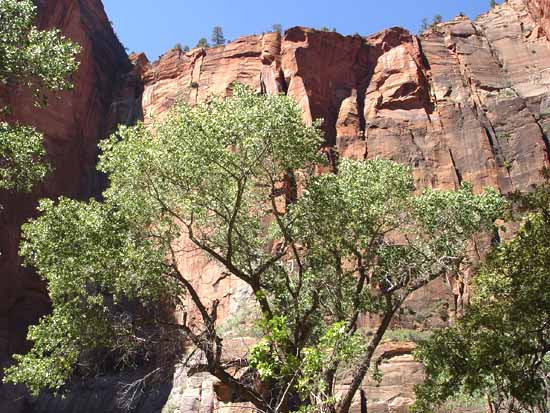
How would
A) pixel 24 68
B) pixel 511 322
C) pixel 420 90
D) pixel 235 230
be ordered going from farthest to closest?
pixel 420 90, pixel 235 230, pixel 511 322, pixel 24 68

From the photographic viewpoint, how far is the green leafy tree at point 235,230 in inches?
588

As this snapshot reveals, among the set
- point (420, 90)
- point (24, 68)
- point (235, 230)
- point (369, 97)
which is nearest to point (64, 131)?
point (369, 97)

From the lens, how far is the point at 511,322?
13.1 meters

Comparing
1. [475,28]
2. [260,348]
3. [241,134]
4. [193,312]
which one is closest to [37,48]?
[241,134]

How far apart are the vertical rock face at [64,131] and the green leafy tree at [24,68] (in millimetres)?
16058

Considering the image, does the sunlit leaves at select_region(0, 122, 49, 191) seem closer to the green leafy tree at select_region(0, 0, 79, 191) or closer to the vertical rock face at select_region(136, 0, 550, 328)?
the green leafy tree at select_region(0, 0, 79, 191)

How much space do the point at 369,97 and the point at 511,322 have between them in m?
30.4

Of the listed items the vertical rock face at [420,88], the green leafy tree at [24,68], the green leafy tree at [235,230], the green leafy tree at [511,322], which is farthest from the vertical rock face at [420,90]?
the green leafy tree at [24,68]

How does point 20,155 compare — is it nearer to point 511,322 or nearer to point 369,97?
point 511,322

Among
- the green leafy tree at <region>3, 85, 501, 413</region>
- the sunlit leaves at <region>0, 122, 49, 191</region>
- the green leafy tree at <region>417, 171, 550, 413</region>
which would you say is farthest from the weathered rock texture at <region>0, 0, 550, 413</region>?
the sunlit leaves at <region>0, 122, 49, 191</region>

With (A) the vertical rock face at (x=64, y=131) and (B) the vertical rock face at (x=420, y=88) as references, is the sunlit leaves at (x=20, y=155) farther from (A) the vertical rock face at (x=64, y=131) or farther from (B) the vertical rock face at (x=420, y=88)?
(B) the vertical rock face at (x=420, y=88)

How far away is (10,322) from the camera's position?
34.4m

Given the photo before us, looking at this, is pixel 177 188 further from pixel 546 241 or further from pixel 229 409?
pixel 229 409

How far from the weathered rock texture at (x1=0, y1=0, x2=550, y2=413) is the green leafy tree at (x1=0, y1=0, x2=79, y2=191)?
21264 millimetres
